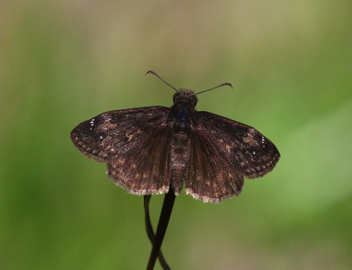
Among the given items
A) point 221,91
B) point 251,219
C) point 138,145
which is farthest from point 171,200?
point 221,91

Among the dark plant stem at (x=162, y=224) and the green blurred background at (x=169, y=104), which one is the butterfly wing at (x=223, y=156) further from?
the green blurred background at (x=169, y=104)

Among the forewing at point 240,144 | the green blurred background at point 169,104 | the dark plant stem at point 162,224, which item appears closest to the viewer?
the dark plant stem at point 162,224

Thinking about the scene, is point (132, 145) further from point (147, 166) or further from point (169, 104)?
point (169, 104)

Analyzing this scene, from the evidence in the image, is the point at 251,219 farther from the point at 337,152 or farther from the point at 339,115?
the point at 339,115

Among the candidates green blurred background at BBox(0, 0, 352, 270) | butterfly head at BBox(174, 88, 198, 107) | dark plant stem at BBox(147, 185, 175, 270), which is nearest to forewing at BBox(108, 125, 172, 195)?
butterfly head at BBox(174, 88, 198, 107)

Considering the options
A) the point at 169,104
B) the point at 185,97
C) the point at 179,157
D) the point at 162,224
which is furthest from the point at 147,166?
the point at 169,104

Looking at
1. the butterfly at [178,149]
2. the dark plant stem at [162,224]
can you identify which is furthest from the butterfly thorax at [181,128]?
the dark plant stem at [162,224]

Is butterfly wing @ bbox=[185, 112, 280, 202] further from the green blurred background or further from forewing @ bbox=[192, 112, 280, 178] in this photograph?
the green blurred background

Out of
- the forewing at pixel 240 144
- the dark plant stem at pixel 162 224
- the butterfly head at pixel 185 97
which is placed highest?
the butterfly head at pixel 185 97
